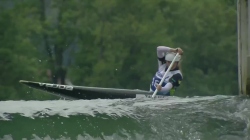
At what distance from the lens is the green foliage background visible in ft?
59.4

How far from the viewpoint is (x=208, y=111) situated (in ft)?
30.9

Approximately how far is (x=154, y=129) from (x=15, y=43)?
9.95 m

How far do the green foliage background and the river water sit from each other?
7514mm

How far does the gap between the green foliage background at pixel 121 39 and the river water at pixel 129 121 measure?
24.7 feet

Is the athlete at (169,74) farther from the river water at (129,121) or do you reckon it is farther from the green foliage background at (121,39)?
the green foliage background at (121,39)

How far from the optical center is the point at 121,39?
18.6 m

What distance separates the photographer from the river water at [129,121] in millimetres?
8016

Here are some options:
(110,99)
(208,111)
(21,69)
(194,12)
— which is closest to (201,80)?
(194,12)

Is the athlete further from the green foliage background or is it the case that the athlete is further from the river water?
the green foliage background

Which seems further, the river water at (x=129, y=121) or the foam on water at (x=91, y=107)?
the foam on water at (x=91, y=107)

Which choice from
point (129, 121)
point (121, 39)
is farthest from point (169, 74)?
point (121, 39)

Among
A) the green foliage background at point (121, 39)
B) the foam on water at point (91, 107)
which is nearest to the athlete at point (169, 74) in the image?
the foam on water at point (91, 107)

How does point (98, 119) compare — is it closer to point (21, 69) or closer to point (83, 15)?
point (21, 69)

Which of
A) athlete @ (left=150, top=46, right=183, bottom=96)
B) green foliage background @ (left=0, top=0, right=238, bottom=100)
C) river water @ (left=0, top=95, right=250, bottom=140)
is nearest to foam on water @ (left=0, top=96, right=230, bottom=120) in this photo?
river water @ (left=0, top=95, right=250, bottom=140)
